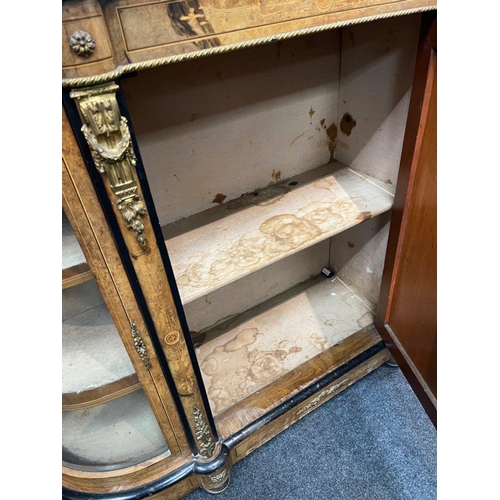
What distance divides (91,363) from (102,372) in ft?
0.11

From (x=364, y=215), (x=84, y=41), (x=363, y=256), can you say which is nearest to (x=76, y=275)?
(x=84, y=41)

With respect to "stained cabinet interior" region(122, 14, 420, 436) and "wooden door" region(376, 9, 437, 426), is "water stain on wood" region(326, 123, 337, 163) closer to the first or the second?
"stained cabinet interior" region(122, 14, 420, 436)

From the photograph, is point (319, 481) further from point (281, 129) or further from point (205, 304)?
point (281, 129)

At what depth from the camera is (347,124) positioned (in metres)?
1.14

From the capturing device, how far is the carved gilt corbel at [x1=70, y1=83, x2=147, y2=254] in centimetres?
46

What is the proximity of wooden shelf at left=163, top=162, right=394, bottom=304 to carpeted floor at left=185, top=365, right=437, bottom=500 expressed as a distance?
69cm

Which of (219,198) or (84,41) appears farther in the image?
(219,198)

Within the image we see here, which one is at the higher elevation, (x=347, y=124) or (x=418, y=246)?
(x=347, y=124)

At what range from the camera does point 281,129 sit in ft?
3.51

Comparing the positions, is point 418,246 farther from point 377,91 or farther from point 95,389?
point 95,389

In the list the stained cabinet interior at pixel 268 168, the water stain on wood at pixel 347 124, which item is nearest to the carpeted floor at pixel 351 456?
the stained cabinet interior at pixel 268 168

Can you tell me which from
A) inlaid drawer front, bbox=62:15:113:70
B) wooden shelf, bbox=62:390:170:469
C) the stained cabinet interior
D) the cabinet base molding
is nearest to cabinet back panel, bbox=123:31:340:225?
the stained cabinet interior
